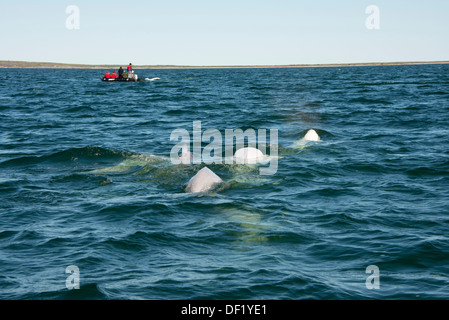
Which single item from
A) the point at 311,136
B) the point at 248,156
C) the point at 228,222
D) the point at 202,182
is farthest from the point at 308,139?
the point at 228,222

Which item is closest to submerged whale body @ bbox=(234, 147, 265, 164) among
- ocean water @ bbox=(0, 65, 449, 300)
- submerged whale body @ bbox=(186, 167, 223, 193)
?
ocean water @ bbox=(0, 65, 449, 300)

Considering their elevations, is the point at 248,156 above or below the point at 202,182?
above

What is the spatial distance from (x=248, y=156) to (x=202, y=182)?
3.90m

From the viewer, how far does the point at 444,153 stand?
725 inches

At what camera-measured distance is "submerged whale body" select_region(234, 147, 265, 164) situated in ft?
56.3

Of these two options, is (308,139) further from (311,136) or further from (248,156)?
(248,156)

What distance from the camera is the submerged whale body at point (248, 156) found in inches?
675

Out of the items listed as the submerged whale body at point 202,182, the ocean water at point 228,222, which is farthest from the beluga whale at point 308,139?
the submerged whale body at point 202,182

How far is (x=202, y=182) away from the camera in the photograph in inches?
541

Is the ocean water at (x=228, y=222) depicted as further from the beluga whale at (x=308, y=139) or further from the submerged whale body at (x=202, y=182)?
the beluga whale at (x=308, y=139)

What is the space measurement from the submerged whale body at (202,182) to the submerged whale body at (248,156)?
311 cm

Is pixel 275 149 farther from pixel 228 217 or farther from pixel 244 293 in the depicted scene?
pixel 244 293

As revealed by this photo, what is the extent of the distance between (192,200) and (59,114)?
24.7 meters
